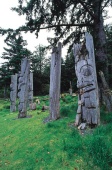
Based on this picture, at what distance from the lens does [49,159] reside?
3.66 m

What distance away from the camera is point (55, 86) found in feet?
22.0

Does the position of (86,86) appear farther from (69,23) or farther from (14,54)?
(14,54)

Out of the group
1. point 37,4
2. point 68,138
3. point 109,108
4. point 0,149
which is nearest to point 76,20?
point 37,4

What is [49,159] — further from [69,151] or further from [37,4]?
[37,4]

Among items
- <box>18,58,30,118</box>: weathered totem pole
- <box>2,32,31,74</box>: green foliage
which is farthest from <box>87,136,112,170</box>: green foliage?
<box>2,32,31,74</box>: green foliage

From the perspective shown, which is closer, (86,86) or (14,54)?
(86,86)

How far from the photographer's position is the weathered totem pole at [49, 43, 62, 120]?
653 centimetres

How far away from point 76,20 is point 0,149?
752 cm

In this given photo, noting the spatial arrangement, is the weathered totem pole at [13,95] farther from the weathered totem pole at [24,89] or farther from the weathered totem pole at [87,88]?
the weathered totem pole at [87,88]

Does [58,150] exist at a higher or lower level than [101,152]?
lower

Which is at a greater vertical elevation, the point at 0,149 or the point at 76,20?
the point at 76,20

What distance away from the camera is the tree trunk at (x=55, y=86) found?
6531 millimetres

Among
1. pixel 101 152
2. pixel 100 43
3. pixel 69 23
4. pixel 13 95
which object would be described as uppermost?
pixel 69 23

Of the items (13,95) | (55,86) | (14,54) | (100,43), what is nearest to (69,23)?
(100,43)
